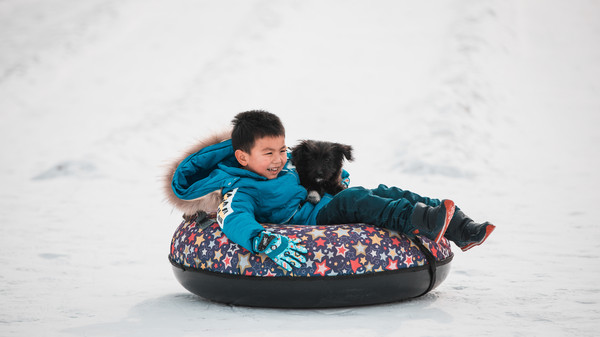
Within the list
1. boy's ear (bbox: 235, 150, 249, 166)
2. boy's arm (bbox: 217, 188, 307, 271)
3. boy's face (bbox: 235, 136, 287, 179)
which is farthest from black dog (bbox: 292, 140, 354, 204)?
boy's arm (bbox: 217, 188, 307, 271)

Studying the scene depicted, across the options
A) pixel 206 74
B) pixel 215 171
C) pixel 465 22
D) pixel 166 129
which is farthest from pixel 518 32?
pixel 215 171

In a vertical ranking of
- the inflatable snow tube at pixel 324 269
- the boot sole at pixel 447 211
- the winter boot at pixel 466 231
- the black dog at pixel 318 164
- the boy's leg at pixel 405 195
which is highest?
the black dog at pixel 318 164

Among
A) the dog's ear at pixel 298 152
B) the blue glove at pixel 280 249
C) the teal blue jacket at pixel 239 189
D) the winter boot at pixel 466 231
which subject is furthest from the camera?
the dog's ear at pixel 298 152

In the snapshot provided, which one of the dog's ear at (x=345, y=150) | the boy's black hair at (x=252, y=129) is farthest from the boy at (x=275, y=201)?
the dog's ear at (x=345, y=150)

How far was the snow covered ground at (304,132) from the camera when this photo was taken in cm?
315

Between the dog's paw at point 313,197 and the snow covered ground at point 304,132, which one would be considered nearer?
the snow covered ground at point 304,132

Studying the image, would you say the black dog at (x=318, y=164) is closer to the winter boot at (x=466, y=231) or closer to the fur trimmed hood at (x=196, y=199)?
the fur trimmed hood at (x=196, y=199)

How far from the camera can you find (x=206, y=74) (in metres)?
14.4

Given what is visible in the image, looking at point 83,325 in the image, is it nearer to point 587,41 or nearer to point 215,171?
point 215,171

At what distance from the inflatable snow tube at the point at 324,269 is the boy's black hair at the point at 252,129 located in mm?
501

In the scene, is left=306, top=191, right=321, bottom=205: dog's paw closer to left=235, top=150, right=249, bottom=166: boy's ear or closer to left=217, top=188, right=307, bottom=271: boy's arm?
left=235, top=150, right=249, bottom=166: boy's ear

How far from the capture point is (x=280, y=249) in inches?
111

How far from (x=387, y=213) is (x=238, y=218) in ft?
2.44

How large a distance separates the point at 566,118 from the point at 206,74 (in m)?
7.95
